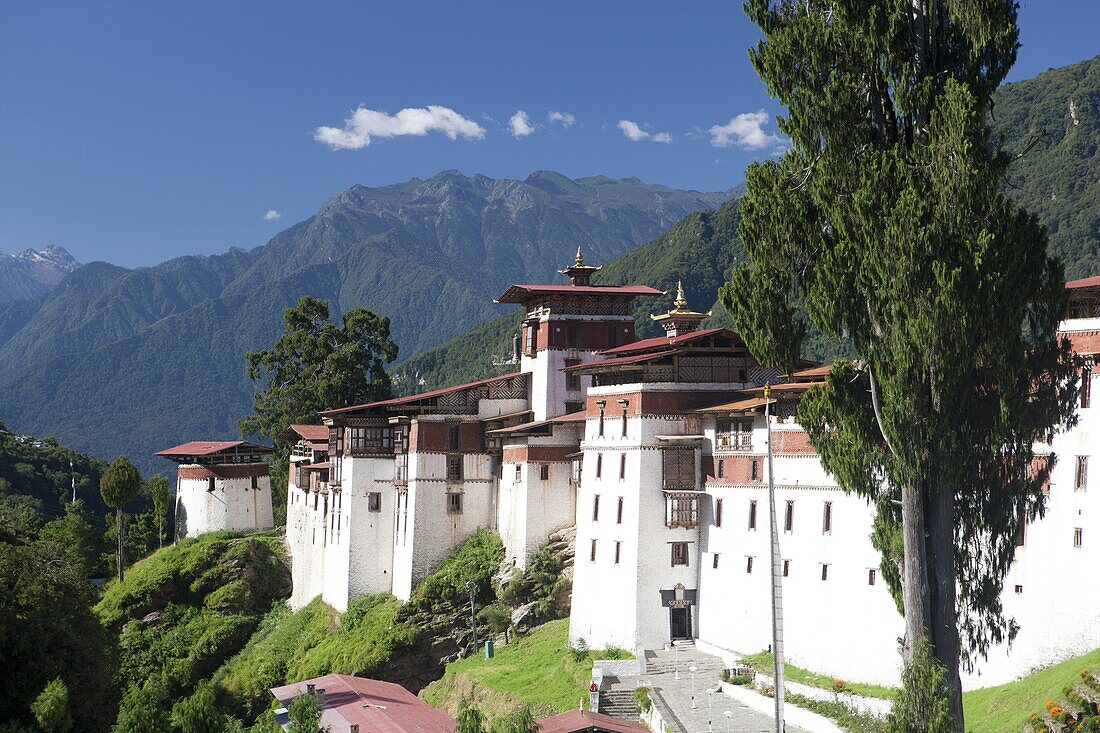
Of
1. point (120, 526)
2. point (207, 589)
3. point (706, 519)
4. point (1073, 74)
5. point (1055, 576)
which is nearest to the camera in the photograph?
point (1055, 576)

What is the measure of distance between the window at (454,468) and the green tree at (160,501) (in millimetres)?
30701

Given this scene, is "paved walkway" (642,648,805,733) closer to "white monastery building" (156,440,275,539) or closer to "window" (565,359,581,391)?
"window" (565,359,581,391)

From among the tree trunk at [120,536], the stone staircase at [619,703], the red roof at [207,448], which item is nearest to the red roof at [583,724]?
the stone staircase at [619,703]

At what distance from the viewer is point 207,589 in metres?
65.2

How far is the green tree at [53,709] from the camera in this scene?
90.0ft

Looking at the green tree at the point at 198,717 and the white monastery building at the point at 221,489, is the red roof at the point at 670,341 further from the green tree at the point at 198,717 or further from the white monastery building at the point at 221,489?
the white monastery building at the point at 221,489

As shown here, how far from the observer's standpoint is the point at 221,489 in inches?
2805

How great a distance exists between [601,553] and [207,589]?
29512 millimetres

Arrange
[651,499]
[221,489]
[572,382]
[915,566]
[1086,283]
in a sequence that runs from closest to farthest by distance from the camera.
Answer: [915,566] → [1086,283] → [651,499] → [572,382] → [221,489]

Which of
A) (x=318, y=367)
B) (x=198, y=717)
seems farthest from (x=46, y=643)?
(x=318, y=367)

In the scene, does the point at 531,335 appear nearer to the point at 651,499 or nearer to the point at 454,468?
the point at 454,468

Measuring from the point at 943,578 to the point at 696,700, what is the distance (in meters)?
13.2

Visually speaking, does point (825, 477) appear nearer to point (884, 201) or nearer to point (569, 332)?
point (884, 201)

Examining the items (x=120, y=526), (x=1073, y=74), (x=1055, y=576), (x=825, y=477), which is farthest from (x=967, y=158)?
(x=1073, y=74)
